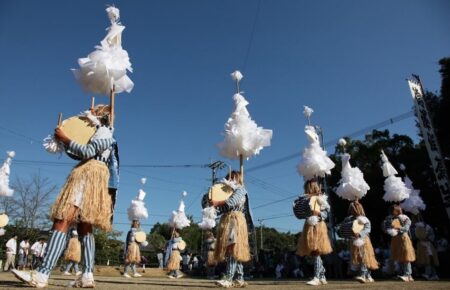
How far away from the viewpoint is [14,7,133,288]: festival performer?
407 cm

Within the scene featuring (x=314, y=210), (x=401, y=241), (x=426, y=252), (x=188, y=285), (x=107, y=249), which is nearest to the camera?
(x=188, y=285)

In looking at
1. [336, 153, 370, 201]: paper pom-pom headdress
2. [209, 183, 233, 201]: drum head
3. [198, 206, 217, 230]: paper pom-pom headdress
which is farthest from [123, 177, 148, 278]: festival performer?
[209, 183, 233, 201]: drum head

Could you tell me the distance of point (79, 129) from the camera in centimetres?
455

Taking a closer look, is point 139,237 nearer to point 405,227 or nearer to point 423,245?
point 405,227

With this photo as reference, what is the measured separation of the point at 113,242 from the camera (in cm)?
3675

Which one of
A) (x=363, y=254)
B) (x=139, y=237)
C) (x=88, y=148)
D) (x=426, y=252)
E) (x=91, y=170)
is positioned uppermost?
(x=139, y=237)

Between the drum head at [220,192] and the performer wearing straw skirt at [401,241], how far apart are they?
18.2ft

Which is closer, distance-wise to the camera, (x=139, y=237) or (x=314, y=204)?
(x=314, y=204)

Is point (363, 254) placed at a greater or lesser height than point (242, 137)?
lesser

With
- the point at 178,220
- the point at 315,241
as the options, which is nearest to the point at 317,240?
the point at 315,241

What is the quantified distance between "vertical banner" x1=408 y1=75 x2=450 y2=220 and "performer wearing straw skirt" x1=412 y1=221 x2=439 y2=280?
142 centimetres

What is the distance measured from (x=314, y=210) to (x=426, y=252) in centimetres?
513

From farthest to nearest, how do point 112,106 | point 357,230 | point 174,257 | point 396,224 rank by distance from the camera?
1. point 174,257
2. point 396,224
3. point 357,230
4. point 112,106

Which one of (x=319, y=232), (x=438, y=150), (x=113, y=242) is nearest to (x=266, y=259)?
(x=438, y=150)
